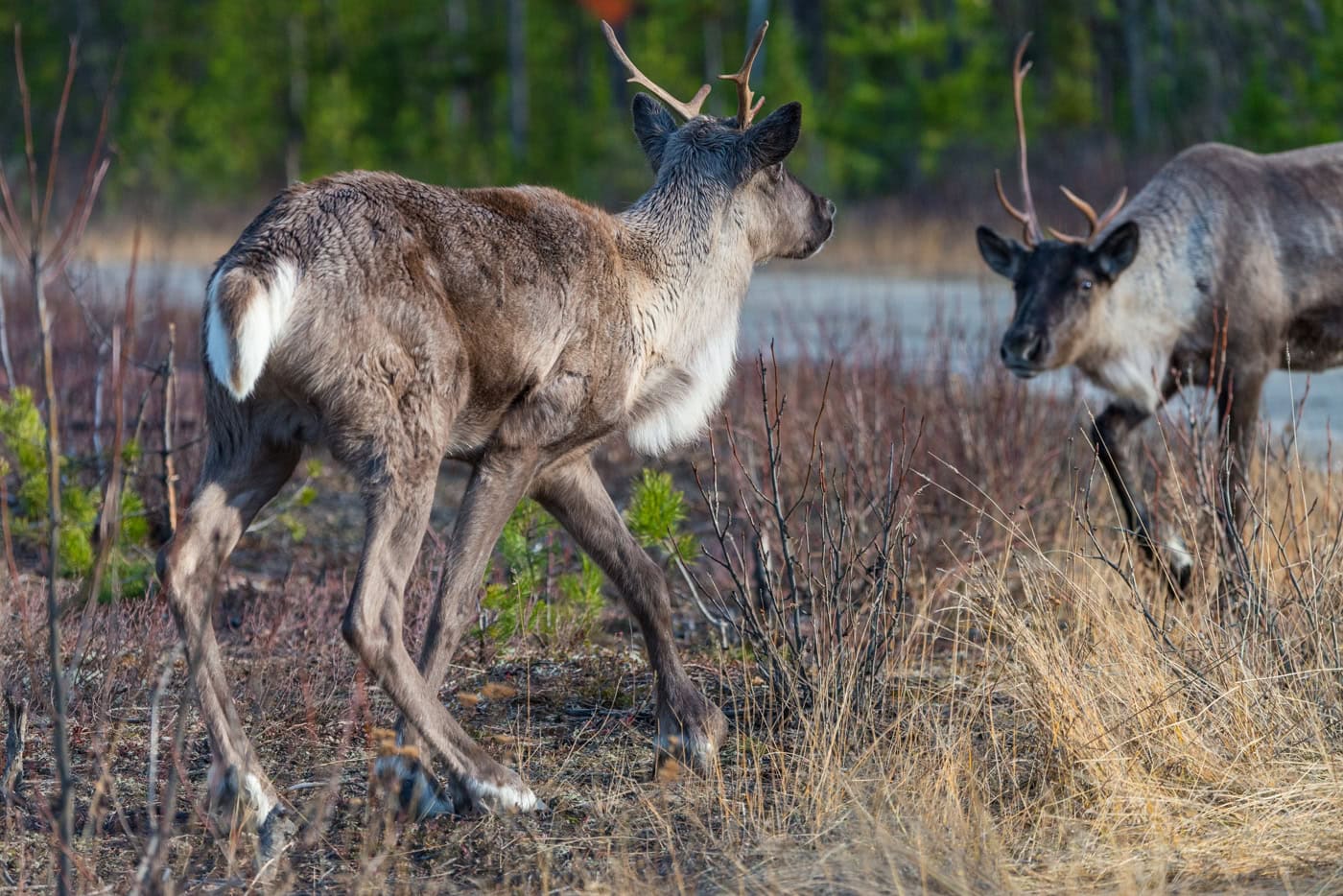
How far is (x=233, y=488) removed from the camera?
4309mm

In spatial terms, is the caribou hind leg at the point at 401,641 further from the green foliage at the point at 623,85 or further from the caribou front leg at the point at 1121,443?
the green foliage at the point at 623,85

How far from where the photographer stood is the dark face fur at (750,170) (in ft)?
16.8

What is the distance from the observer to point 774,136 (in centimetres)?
507

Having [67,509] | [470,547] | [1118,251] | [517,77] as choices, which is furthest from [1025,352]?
[517,77]

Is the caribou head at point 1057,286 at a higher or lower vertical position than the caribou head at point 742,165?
lower

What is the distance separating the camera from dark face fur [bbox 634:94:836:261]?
5121 millimetres

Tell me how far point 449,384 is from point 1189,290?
4.26m

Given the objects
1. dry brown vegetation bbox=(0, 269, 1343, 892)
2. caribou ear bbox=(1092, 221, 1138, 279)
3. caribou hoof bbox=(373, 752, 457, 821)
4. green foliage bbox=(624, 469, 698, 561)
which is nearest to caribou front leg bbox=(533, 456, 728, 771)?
dry brown vegetation bbox=(0, 269, 1343, 892)

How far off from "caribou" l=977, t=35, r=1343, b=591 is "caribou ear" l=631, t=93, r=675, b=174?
6.87ft

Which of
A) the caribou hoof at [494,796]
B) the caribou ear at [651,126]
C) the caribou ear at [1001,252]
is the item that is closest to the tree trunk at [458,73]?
the caribou ear at [1001,252]

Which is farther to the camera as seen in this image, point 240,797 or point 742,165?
point 742,165

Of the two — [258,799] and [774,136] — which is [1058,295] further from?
[258,799]

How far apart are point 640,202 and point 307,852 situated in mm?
2325

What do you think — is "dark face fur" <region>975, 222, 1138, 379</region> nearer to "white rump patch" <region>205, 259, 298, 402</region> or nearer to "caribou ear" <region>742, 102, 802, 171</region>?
"caribou ear" <region>742, 102, 802, 171</region>
